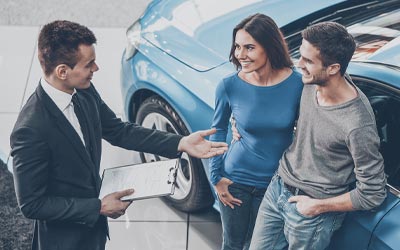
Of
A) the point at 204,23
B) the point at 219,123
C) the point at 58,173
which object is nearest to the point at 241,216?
the point at 219,123

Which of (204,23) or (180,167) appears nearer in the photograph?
(204,23)

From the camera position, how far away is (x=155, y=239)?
3.70 meters

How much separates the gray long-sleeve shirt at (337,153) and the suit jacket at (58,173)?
0.79m

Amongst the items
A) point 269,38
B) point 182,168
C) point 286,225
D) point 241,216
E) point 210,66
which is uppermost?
point 269,38

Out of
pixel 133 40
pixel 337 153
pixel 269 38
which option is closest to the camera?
pixel 337 153

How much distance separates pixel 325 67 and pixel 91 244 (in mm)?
1195

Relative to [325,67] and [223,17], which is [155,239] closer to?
[223,17]

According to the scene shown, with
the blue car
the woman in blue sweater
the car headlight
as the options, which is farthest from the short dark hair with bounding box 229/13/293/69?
the car headlight

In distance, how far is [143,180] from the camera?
260cm

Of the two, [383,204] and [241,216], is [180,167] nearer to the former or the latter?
[241,216]

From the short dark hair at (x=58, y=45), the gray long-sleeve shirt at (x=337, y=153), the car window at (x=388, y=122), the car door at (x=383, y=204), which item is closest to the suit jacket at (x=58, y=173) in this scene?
the short dark hair at (x=58, y=45)

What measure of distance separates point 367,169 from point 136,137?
3.42 ft

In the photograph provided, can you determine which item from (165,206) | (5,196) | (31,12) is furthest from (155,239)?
(31,12)

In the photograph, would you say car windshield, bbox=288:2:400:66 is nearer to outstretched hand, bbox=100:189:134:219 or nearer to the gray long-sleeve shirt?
the gray long-sleeve shirt
